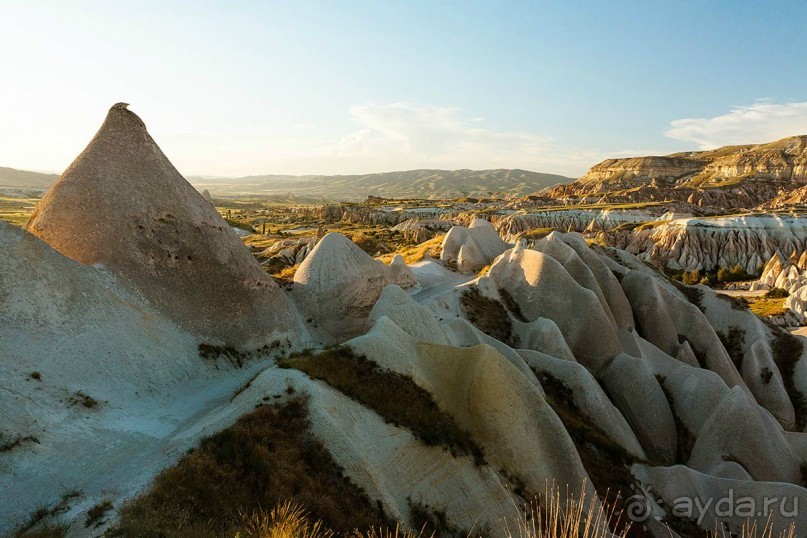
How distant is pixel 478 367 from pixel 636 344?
1823cm

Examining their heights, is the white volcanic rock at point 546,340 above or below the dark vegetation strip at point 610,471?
above

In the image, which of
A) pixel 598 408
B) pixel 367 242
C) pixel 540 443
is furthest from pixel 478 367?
pixel 367 242

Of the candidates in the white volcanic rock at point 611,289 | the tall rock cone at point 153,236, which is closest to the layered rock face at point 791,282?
the white volcanic rock at point 611,289

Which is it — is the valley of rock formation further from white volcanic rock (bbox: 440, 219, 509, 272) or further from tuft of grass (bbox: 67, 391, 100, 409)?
white volcanic rock (bbox: 440, 219, 509, 272)

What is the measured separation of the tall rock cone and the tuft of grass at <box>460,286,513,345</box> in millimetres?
12245

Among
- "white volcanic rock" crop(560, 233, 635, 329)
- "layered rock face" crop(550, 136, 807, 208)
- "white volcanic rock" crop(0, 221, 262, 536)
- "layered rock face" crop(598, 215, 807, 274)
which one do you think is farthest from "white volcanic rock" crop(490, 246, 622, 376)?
"layered rock face" crop(550, 136, 807, 208)

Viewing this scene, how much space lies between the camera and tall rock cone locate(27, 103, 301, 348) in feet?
57.8

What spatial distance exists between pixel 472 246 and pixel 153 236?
28243mm

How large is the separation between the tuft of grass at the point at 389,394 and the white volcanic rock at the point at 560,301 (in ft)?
56.1

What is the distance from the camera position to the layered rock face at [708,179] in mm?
138000

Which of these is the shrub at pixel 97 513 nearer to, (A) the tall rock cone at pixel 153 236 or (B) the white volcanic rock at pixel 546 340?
(A) the tall rock cone at pixel 153 236

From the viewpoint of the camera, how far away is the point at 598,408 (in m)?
21.0

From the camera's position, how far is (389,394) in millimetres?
13641

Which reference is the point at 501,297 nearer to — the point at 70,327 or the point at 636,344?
the point at 636,344
